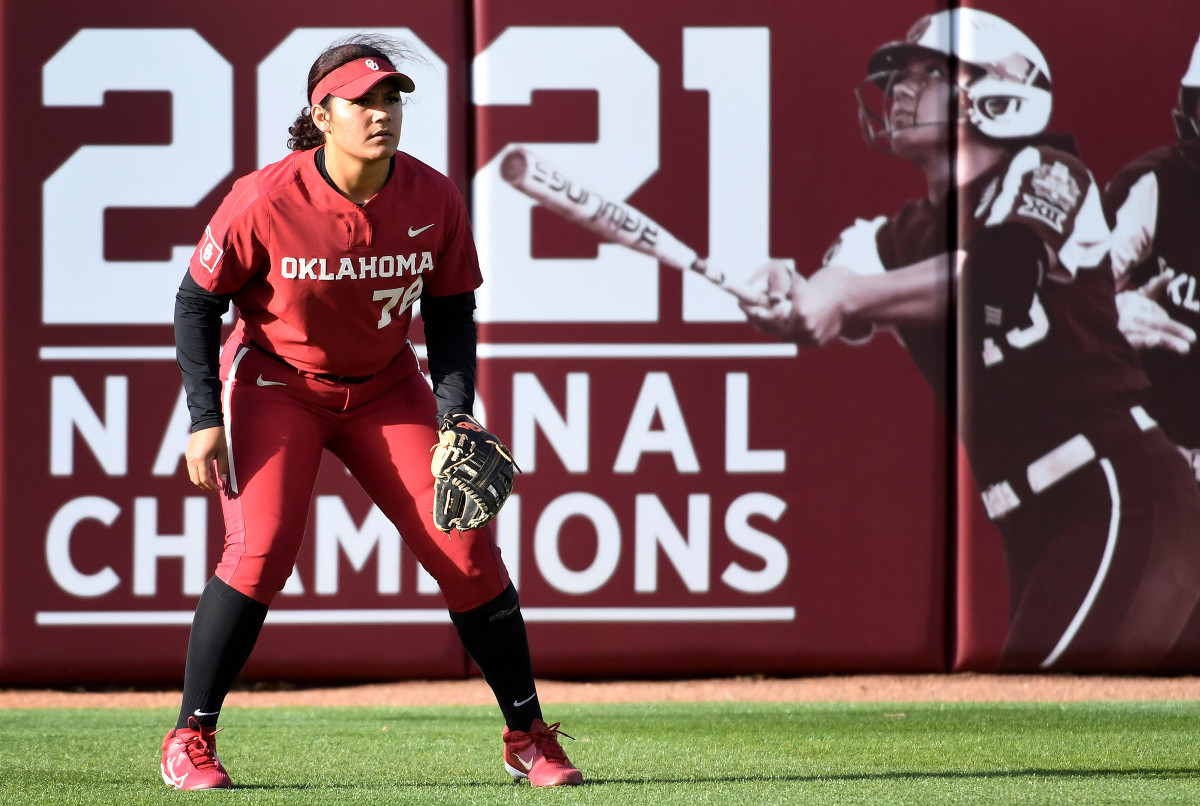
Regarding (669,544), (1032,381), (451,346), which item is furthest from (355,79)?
(1032,381)

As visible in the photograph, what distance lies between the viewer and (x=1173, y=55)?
4.70m

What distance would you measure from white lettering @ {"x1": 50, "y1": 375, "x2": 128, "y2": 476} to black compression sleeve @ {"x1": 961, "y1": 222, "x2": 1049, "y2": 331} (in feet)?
9.65

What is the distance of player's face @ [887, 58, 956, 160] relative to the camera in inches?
185

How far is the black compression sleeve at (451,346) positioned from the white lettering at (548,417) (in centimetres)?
180

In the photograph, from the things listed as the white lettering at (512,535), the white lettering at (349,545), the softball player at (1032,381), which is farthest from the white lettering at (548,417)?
the softball player at (1032,381)

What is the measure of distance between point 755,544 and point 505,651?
210cm

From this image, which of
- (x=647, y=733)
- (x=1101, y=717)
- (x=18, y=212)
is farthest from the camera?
(x=18, y=212)

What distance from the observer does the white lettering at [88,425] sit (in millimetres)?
4621

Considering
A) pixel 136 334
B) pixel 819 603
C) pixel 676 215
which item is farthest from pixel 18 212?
pixel 819 603

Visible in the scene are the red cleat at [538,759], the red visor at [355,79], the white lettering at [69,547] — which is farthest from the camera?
the white lettering at [69,547]

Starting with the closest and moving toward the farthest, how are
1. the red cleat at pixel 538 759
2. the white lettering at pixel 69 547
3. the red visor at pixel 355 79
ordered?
1. the red visor at pixel 355 79
2. the red cleat at pixel 538 759
3. the white lettering at pixel 69 547

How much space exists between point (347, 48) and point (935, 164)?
103 inches

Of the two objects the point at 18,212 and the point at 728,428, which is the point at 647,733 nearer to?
the point at 728,428

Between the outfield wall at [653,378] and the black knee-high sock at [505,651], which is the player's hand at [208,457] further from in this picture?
the outfield wall at [653,378]
